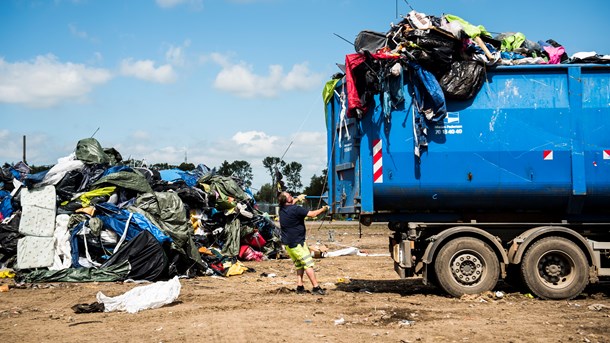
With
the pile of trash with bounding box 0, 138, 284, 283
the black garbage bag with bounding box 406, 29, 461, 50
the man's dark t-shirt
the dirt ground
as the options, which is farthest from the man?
the pile of trash with bounding box 0, 138, 284, 283

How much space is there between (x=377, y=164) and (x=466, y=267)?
195 cm

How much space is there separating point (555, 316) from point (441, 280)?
68.5 inches

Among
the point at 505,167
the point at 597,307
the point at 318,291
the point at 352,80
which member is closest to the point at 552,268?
the point at 597,307

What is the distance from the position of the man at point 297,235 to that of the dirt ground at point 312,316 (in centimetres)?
33

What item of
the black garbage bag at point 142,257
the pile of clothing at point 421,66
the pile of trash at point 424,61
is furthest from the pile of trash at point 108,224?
the pile of trash at point 424,61

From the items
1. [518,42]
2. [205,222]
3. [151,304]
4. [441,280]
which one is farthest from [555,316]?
[205,222]

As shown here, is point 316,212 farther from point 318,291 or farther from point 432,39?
point 432,39

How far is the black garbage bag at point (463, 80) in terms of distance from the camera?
9195 millimetres

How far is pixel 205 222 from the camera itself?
1474 centimetres

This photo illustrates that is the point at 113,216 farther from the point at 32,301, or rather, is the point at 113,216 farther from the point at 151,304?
the point at 151,304

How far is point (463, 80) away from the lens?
30.2 feet

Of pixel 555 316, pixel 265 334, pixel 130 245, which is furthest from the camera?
pixel 130 245

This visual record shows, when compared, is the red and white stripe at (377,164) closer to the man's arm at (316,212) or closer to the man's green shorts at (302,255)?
the man's arm at (316,212)

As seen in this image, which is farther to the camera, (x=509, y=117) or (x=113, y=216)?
(x=113, y=216)
